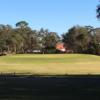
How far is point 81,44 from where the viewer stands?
563ft

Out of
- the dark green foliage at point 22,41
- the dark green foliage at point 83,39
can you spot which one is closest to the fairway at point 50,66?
the dark green foliage at point 83,39

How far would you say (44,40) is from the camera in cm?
19938

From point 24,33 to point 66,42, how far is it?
64.6 ft

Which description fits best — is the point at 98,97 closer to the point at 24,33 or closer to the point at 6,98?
the point at 6,98

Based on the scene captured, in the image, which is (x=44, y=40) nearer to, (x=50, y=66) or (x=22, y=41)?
(x=22, y=41)

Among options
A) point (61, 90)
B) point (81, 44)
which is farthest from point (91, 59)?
point (61, 90)

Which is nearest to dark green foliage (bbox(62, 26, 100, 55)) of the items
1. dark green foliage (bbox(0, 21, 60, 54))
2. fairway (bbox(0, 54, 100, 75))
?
dark green foliage (bbox(0, 21, 60, 54))

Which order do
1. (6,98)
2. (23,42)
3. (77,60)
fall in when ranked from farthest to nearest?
1. (23,42)
2. (77,60)
3. (6,98)

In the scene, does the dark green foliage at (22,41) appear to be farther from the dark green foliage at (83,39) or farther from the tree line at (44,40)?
the dark green foliage at (83,39)

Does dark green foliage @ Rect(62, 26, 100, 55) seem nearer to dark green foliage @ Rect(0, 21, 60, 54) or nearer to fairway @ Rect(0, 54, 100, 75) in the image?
dark green foliage @ Rect(0, 21, 60, 54)

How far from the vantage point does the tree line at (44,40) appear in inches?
6627

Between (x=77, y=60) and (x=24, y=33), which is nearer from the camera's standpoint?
(x=77, y=60)

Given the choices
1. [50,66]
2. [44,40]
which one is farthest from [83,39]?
[50,66]

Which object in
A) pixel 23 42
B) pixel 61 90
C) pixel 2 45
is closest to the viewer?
pixel 61 90
